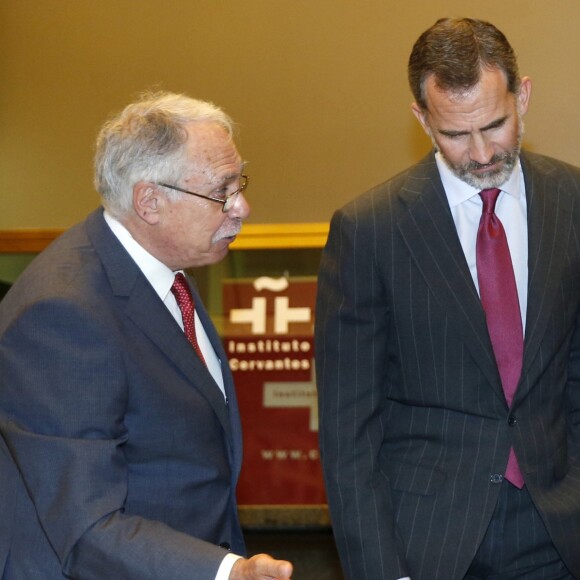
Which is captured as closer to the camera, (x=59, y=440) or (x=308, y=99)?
(x=59, y=440)

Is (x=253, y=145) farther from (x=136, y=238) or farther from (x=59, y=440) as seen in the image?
(x=59, y=440)

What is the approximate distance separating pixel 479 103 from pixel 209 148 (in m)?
0.60

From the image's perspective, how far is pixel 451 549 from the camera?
2.49 meters

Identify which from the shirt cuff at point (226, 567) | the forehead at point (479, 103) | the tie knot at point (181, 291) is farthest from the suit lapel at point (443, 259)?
the shirt cuff at point (226, 567)

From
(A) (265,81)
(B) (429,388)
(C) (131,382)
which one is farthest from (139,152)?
(A) (265,81)

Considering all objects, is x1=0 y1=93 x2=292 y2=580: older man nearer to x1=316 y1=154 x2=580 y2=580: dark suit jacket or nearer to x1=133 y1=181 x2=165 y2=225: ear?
x1=133 y1=181 x2=165 y2=225: ear

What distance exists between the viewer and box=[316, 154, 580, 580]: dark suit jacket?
2496 mm

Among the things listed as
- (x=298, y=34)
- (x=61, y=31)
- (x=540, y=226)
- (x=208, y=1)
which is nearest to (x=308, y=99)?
(x=298, y=34)

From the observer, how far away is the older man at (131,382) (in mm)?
1939

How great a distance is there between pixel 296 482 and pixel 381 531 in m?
2.48

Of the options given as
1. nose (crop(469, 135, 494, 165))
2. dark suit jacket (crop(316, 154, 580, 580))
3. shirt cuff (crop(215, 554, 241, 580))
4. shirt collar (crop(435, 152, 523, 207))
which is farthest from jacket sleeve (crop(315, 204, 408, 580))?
shirt cuff (crop(215, 554, 241, 580))

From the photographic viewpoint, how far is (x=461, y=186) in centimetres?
261

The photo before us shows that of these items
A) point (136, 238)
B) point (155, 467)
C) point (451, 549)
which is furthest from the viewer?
point (451, 549)

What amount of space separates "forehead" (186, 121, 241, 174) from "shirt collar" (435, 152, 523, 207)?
55 centimetres
